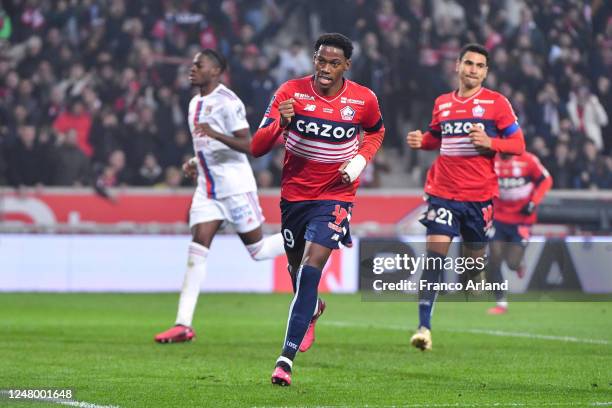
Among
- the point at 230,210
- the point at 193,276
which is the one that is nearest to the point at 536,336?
the point at 230,210

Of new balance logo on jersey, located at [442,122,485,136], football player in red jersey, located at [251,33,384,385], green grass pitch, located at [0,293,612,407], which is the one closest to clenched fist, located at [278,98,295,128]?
football player in red jersey, located at [251,33,384,385]

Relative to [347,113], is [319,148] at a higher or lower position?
lower

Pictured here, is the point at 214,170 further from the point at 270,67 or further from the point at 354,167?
the point at 270,67

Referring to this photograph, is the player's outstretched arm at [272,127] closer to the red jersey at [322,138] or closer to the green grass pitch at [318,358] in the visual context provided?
the red jersey at [322,138]

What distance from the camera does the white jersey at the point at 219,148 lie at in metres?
10.9

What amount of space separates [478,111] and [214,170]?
99.5 inches

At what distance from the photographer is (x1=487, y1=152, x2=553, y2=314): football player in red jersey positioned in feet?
49.7

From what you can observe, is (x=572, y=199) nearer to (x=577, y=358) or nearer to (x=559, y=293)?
(x=559, y=293)

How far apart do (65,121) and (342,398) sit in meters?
14.0

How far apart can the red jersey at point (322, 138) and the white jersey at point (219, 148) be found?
113 inches

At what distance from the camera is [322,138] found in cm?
793

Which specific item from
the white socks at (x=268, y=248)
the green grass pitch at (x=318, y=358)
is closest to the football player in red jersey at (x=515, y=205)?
the green grass pitch at (x=318, y=358)

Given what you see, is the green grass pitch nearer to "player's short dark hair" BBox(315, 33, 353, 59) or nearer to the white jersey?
the white jersey

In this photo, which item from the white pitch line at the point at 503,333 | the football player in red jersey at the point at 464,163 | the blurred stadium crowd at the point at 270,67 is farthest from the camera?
the blurred stadium crowd at the point at 270,67
